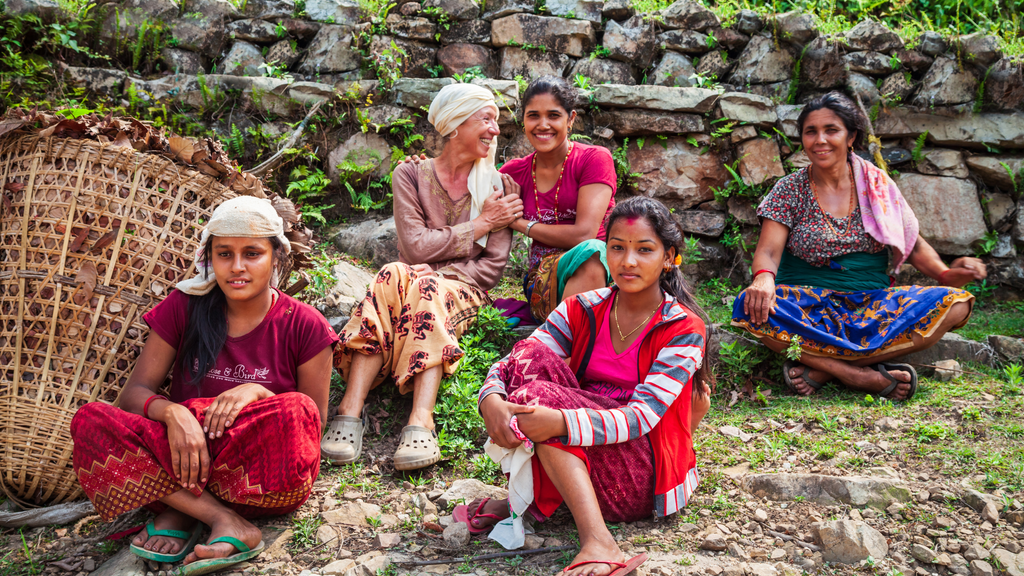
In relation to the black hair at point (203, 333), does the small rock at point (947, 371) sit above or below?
below

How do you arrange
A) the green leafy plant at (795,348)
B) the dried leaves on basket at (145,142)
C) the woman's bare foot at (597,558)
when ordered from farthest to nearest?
the green leafy plant at (795,348) < the dried leaves on basket at (145,142) < the woman's bare foot at (597,558)

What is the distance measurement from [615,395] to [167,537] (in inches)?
63.7

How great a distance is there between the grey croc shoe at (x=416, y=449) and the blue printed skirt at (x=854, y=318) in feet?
6.24

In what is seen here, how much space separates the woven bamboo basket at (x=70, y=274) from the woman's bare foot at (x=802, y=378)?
124 inches

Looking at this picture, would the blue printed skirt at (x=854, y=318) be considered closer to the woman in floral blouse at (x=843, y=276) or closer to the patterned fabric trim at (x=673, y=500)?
the woman in floral blouse at (x=843, y=276)

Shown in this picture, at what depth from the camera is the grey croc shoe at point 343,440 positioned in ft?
9.56

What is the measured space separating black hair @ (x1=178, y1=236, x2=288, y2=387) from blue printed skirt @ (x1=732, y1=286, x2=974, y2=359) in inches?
105

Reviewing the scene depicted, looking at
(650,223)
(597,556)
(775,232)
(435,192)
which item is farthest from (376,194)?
(597,556)

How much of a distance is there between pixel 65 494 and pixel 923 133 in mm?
5856

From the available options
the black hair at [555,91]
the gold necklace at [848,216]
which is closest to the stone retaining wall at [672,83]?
the gold necklace at [848,216]

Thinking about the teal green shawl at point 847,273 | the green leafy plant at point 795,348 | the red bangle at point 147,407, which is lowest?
the red bangle at point 147,407

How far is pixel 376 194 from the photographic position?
541 cm

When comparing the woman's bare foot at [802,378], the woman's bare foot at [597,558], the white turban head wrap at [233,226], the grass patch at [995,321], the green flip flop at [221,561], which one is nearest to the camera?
the woman's bare foot at [597,558]

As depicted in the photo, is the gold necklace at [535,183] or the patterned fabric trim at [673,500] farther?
the gold necklace at [535,183]
